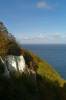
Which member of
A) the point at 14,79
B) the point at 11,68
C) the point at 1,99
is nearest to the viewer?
the point at 1,99

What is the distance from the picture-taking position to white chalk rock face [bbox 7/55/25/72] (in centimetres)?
1526

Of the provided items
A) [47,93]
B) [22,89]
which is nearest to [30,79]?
[47,93]

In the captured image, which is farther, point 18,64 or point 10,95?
point 18,64

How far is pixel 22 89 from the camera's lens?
1255 cm

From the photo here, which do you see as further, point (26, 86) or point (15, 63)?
point (15, 63)

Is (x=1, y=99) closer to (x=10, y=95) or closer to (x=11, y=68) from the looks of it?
(x=10, y=95)

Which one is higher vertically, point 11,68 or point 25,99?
point 11,68

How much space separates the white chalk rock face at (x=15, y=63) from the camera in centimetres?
1526

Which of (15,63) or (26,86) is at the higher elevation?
(15,63)

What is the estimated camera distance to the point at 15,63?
52.0 ft

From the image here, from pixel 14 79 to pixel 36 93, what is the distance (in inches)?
46.2

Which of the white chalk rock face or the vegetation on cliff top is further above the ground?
the white chalk rock face

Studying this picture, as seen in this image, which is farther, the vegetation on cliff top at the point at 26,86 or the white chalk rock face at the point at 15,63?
the white chalk rock face at the point at 15,63

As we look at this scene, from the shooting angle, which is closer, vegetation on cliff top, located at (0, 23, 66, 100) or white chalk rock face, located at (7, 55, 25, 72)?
vegetation on cliff top, located at (0, 23, 66, 100)
